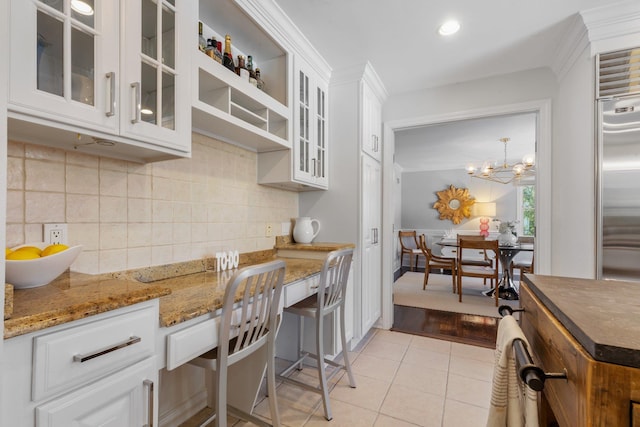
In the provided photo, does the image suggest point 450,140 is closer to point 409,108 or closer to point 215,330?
point 409,108

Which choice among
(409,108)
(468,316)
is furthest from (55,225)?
(468,316)

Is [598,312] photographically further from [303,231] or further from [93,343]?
[303,231]

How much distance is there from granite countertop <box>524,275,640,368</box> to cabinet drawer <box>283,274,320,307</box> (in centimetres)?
111

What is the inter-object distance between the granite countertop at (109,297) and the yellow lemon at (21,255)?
3.9 inches

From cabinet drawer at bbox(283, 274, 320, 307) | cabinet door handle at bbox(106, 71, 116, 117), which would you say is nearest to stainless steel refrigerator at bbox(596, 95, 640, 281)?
cabinet drawer at bbox(283, 274, 320, 307)

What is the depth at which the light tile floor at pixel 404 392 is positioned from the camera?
1743 millimetres

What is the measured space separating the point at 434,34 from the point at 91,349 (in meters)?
2.57

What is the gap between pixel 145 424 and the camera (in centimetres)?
94

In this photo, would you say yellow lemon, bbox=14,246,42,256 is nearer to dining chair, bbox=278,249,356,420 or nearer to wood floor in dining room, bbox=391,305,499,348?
dining chair, bbox=278,249,356,420

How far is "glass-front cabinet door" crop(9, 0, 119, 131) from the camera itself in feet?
2.72

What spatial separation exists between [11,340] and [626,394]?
3.78 ft

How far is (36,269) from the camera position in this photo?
36.5 inches

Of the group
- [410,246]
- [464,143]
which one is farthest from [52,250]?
[410,246]

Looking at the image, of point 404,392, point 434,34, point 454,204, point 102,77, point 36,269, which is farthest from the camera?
point 454,204
